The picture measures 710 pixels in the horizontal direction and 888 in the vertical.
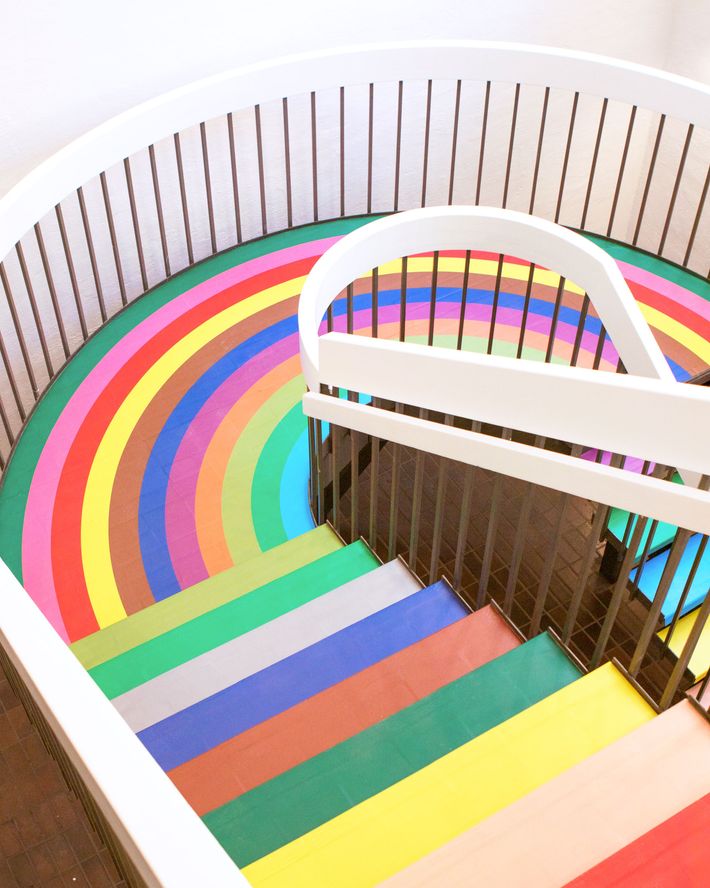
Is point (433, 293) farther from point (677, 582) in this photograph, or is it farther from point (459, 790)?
point (459, 790)

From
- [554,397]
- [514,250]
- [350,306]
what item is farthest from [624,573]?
[514,250]

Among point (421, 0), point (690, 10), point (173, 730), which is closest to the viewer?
point (173, 730)

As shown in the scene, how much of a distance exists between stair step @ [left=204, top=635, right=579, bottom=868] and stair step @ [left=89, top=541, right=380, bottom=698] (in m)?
0.86

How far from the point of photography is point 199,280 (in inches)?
179

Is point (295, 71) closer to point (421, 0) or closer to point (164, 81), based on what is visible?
point (164, 81)

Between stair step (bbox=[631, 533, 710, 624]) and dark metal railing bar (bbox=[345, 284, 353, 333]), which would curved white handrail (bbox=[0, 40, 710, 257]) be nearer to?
dark metal railing bar (bbox=[345, 284, 353, 333])

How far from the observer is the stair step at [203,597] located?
3.26 metres

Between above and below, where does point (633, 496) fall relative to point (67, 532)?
above

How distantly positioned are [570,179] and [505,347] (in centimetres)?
246

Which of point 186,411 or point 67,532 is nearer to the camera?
point 67,532

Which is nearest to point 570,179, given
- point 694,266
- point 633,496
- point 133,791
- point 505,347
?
point 694,266

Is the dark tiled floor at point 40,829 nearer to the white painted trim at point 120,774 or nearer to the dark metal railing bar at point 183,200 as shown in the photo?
the white painted trim at point 120,774

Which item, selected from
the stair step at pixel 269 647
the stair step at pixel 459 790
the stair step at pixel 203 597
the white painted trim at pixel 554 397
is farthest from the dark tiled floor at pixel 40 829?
the white painted trim at pixel 554 397

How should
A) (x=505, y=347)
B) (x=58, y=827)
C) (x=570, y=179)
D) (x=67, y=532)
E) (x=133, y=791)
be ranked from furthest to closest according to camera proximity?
(x=570, y=179) < (x=505, y=347) < (x=67, y=532) < (x=58, y=827) < (x=133, y=791)
